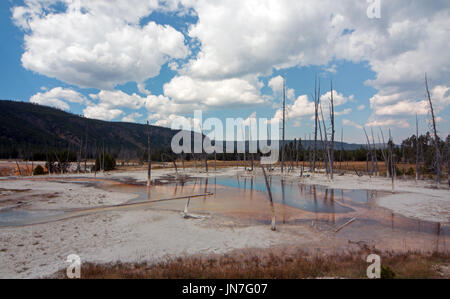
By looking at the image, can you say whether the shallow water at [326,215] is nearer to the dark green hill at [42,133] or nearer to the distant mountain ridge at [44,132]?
the distant mountain ridge at [44,132]

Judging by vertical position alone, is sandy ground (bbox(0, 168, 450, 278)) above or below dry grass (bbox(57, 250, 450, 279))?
below

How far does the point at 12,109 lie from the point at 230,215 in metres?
218

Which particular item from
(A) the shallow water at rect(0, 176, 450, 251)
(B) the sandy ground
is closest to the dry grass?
(B) the sandy ground

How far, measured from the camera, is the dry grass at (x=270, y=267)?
797cm

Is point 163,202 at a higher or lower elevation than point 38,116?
lower

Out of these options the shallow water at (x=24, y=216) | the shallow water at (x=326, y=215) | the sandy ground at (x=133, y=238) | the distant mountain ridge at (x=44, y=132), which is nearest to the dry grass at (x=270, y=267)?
the sandy ground at (x=133, y=238)

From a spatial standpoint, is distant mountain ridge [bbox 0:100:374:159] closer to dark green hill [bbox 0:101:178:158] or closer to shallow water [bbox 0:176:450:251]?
dark green hill [bbox 0:101:178:158]

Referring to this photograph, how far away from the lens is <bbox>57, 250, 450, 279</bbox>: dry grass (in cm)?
797

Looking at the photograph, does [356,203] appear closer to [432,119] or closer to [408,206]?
[408,206]

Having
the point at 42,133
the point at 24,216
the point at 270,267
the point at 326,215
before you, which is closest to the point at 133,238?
the point at 270,267

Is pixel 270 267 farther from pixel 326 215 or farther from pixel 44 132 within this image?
pixel 44 132

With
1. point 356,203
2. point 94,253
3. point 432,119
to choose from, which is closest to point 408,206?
point 356,203

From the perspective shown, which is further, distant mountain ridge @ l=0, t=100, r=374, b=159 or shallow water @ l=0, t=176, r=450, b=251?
distant mountain ridge @ l=0, t=100, r=374, b=159
